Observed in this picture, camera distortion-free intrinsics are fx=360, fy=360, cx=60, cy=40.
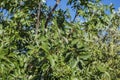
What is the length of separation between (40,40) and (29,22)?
5.83 feet

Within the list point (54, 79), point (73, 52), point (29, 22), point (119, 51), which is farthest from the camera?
point (119, 51)

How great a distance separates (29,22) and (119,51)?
73.3ft

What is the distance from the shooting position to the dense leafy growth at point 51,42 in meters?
5.41

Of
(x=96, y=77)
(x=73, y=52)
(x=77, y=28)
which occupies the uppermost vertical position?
(x=77, y=28)

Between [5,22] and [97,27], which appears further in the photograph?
[5,22]

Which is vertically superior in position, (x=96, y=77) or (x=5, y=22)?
(x=5, y=22)

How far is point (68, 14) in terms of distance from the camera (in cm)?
761

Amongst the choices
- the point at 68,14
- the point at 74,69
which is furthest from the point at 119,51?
the point at 74,69

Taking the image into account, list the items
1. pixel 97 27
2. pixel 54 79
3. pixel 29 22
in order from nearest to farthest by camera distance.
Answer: pixel 54 79 < pixel 97 27 < pixel 29 22

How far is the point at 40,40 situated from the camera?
549 cm

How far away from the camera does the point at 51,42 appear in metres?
5.75

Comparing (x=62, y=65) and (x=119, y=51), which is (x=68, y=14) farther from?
(x=119, y=51)

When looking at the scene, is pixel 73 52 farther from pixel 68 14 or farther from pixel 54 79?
pixel 68 14

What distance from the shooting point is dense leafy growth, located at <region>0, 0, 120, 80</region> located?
5.41 m
